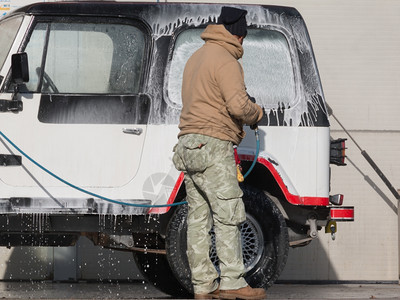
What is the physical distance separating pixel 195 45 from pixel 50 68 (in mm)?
1199

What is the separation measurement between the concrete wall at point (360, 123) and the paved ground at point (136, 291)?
13.1 inches

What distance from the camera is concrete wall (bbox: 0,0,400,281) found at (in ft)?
41.1

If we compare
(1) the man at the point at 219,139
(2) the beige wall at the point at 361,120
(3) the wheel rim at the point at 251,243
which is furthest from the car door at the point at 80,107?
(2) the beige wall at the point at 361,120

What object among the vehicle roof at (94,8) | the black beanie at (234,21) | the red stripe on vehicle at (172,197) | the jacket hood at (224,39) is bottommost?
the red stripe on vehicle at (172,197)

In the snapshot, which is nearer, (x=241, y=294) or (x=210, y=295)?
(x=241, y=294)

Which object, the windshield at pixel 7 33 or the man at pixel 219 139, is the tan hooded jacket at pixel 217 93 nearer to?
the man at pixel 219 139

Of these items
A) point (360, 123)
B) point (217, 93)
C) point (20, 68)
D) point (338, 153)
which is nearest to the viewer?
point (217, 93)

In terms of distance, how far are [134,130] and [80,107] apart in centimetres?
47

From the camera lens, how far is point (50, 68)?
837 centimetres

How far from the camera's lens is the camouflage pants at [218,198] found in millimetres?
6797

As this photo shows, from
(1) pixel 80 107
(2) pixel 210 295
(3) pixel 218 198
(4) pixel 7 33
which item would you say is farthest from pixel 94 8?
(2) pixel 210 295

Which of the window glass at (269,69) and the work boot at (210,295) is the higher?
the window glass at (269,69)

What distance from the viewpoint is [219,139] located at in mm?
6840

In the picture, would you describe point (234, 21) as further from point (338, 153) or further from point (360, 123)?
point (360, 123)
